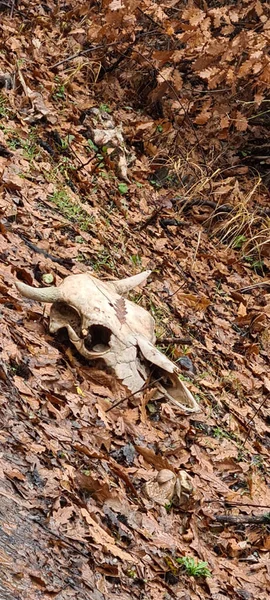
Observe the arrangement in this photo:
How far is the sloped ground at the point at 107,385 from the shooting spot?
8.86 ft

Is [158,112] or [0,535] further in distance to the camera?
[158,112]

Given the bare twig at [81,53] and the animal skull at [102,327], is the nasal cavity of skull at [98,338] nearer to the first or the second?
the animal skull at [102,327]

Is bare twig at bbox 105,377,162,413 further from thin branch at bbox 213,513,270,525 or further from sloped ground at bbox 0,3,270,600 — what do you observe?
thin branch at bbox 213,513,270,525

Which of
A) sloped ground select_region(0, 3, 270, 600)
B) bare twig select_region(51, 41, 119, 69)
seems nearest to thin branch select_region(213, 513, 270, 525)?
sloped ground select_region(0, 3, 270, 600)

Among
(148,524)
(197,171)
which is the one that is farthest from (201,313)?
(148,524)

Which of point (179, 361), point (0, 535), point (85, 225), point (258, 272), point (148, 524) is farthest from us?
point (258, 272)

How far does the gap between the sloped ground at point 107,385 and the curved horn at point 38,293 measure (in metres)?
0.12

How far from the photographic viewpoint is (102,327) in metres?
3.90

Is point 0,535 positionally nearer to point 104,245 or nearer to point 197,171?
point 104,245

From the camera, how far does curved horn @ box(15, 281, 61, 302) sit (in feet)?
12.4

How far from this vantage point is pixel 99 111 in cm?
734

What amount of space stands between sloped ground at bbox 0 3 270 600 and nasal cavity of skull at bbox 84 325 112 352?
0.32 ft

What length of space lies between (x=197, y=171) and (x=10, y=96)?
265 cm

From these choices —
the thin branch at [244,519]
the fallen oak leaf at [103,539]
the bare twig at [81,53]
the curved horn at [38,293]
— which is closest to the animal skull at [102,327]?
the curved horn at [38,293]
